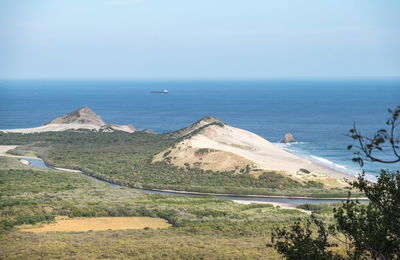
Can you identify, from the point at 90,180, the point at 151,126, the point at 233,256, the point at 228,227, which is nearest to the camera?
the point at 233,256

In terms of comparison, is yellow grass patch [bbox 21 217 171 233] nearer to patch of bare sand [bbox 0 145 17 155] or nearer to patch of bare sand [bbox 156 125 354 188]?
patch of bare sand [bbox 156 125 354 188]

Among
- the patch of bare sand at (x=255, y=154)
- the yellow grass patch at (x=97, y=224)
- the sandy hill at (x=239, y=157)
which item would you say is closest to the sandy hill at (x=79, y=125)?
the sandy hill at (x=239, y=157)

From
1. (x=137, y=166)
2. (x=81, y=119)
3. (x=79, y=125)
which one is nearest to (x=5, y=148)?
(x=137, y=166)

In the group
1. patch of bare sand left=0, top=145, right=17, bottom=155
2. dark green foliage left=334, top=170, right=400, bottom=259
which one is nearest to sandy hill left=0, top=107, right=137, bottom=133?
patch of bare sand left=0, top=145, right=17, bottom=155

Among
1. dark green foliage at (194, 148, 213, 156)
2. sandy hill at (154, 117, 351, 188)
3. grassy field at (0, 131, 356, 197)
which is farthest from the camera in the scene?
dark green foliage at (194, 148, 213, 156)

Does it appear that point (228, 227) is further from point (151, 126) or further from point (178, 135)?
point (151, 126)

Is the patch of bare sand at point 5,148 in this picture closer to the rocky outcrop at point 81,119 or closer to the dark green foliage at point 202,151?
the rocky outcrop at point 81,119

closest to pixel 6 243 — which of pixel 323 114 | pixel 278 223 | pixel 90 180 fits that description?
pixel 278 223
